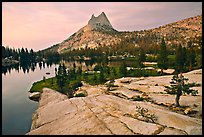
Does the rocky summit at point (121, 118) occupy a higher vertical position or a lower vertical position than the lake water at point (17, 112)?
higher

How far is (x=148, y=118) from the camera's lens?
A: 23.5 meters

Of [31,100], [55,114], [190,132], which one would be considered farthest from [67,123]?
[31,100]

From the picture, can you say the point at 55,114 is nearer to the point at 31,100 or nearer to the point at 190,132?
the point at 190,132

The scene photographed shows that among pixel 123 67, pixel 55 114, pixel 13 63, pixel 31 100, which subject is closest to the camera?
pixel 55 114

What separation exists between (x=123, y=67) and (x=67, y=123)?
50.7 m

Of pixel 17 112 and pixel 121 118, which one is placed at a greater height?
pixel 121 118

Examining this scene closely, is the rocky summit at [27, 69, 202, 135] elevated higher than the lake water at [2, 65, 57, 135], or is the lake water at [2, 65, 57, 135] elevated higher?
the rocky summit at [27, 69, 202, 135]

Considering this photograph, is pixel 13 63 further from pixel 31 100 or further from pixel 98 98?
pixel 98 98

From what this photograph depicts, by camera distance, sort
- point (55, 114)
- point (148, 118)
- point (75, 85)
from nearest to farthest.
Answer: point (148, 118), point (55, 114), point (75, 85)

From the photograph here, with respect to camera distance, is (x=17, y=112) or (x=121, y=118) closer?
(x=121, y=118)

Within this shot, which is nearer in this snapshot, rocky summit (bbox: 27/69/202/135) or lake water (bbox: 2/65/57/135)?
rocky summit (bbox: 27/69/202/135)

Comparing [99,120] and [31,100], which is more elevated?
[99,120]

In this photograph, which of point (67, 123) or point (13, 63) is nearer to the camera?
point (67, 123)

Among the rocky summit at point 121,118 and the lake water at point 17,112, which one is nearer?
the rocky summit at point 121,118
